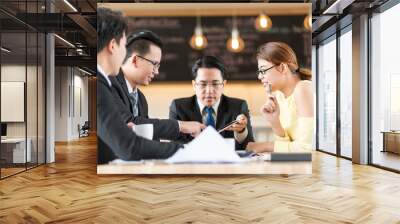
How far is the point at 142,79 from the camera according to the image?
632 centimetres

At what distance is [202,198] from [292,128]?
2175 mm

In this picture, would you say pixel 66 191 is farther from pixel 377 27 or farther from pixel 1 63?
pixel 377 27

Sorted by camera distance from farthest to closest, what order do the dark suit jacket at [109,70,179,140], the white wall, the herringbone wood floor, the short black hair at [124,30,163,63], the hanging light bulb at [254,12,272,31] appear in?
1. the white wall
2. the hanging light bulb at [254,12,272,31]
3. the short black hair at [124,30,163,63]
4. the dark suit jacket at [109,70,179,140]
5. the herringbone wood floor

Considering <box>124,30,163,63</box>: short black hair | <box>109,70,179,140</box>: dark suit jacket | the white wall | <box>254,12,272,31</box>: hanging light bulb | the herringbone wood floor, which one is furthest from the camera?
the white wall

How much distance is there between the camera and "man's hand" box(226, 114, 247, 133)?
248 inches

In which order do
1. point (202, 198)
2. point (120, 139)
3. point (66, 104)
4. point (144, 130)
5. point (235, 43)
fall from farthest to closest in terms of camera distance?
1. point (66, 104)
2. point (235, 43)
3. point (144, 130)
4. point (120, 139)
5. point (202, 198)

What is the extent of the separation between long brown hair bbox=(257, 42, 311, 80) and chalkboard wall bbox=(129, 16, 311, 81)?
0.08m

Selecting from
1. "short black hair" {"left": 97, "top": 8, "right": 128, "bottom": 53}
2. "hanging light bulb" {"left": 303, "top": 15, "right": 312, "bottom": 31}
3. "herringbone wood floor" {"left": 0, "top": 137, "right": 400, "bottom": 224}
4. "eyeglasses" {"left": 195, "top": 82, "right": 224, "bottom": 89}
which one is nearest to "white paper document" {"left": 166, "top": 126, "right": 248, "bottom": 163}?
"herringbone wood floor" {"left": 0, "top": 137, "right": 400, "bottom": 224}

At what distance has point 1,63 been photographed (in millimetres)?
6469

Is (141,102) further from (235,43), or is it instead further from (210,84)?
(235,43)

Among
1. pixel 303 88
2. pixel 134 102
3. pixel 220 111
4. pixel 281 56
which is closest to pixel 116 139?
pixel 134 102

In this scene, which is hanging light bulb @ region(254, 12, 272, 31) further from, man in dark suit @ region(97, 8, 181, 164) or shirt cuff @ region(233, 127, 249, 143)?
man in dark suit @ region(97, 8, 181, 164)

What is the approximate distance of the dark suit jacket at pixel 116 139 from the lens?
6.19 m

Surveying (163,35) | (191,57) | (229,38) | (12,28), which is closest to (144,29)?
(163,35)
